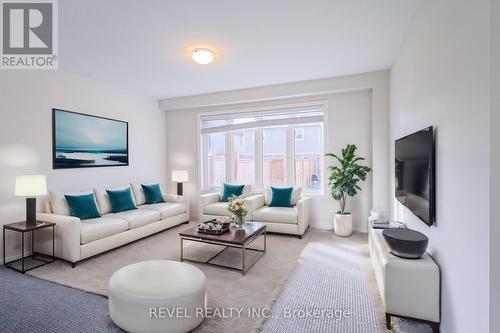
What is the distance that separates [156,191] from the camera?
5.07 metres

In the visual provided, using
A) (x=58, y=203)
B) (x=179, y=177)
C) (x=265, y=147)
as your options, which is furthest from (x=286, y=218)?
(x=58, y=203)

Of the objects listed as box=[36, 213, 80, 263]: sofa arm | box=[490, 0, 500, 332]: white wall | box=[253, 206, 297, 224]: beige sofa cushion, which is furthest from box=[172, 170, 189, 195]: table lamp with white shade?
box=[490, 0, 500, 332]: white wall

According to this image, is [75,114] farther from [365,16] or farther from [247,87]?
[365,16]

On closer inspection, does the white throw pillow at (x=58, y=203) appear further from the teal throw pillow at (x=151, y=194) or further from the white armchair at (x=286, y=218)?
the white armchair at (x=286, y=218)

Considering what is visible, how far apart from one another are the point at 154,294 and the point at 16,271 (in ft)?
7.88

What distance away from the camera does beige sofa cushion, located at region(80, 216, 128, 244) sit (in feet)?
10.7

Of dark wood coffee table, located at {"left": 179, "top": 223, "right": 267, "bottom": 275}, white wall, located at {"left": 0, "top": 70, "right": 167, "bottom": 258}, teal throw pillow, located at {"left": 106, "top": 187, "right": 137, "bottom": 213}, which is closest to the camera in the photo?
dark wood coffee table, located at {"left": 179, "top": 223, "right": 267, "bottom": 275}

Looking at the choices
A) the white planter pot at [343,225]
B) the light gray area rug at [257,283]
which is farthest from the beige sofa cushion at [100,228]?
the white planter pot at [343,225]

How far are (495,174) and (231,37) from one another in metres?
2.75

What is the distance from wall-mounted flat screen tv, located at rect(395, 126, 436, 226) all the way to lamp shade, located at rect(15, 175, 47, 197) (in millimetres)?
4139

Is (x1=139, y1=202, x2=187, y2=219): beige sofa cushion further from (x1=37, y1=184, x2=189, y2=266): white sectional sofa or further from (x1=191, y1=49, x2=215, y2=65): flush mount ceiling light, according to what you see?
(x1=191, y1=49, x2=215, y2=65): flush mount ceiling light

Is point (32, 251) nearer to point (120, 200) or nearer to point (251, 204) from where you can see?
point (120, 200)

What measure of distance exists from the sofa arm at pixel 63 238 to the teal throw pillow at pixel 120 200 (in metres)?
0.94

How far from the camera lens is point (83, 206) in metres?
3.66
